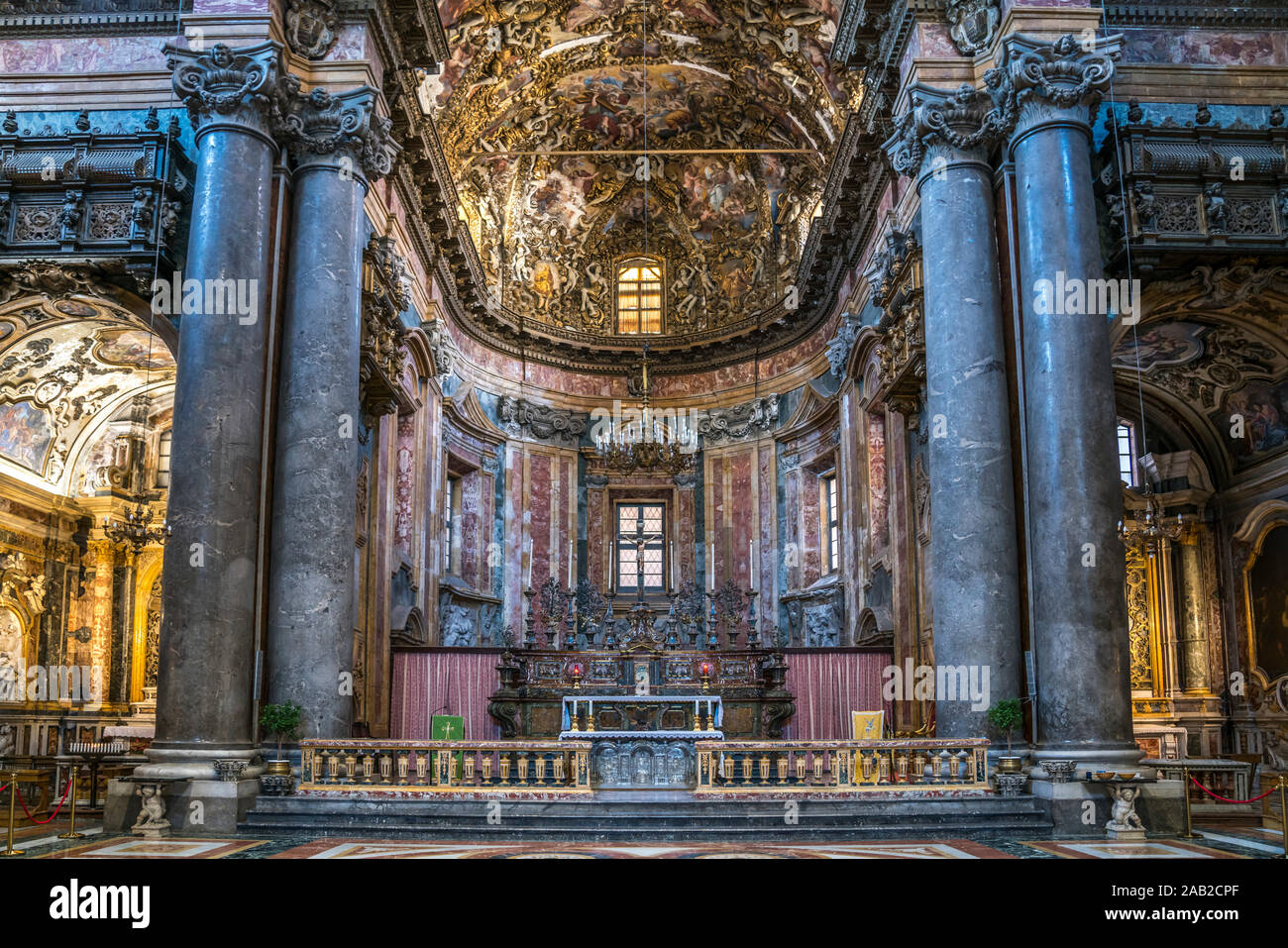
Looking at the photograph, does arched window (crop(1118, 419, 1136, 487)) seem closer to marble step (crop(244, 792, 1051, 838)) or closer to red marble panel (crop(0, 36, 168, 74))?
marble step (crop(244, 792, 1051, 838))

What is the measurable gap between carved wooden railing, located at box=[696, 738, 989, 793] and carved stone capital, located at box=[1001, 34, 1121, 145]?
7011 millimetres

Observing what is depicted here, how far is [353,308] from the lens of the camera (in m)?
13.8

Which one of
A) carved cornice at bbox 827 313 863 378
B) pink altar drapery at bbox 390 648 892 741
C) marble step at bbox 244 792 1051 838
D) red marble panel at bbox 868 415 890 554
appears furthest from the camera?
carved cornice at bbox 827 313 863 378

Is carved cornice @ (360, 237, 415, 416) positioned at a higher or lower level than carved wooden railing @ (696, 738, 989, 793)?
higher

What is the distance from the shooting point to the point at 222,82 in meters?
12.9

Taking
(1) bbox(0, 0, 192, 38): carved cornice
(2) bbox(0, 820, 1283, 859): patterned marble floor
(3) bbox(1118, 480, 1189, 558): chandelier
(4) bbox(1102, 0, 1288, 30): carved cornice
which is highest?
(1) bbox(0, 0, 192, 38): carved cornice

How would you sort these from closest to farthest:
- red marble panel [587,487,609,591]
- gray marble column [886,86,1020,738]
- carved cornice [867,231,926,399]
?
gray marble column [886,86,1020,738] < carved cornice [867,231,926,399] < red marble panel [587,487,609,591]

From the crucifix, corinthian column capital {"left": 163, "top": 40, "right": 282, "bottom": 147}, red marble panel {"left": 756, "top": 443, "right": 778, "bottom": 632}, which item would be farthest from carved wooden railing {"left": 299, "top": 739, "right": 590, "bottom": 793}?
the crucifix

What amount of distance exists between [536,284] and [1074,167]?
639 inches

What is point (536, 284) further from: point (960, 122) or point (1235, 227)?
point (1235, 227)

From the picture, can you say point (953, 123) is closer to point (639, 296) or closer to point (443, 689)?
point (443, 689)

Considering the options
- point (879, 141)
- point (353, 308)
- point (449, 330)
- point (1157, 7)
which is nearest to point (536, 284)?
point (449, 330)

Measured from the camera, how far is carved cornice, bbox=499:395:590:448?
2581 cm

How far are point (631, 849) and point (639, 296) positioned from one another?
66.5ft
